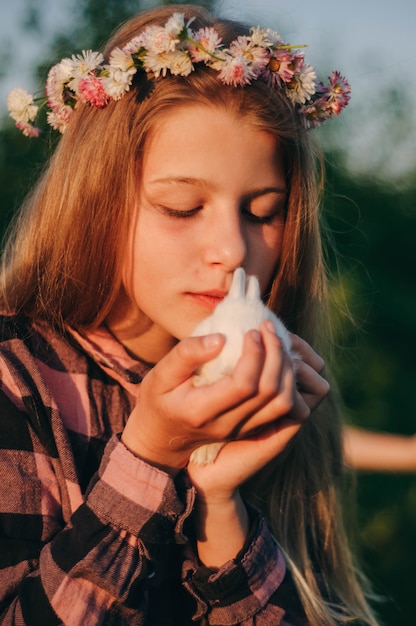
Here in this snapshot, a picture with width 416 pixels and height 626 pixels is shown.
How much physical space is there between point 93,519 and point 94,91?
1123 millimetres

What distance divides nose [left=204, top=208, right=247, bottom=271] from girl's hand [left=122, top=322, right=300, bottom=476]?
39 cm

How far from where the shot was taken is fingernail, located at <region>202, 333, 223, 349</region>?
140 centimetres

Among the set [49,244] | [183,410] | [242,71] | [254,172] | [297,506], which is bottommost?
[297,506]

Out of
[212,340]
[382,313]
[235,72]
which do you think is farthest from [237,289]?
[382,313]

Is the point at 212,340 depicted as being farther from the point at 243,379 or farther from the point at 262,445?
the point at 262,445

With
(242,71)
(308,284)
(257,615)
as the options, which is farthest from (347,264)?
(257,615)

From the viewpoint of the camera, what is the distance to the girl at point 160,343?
164cm

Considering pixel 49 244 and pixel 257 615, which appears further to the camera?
pixel 49 244

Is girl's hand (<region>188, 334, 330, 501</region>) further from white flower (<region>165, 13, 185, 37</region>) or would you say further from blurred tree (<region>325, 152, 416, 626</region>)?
blurred tree (<region>325, 152, 416, 626</region>)

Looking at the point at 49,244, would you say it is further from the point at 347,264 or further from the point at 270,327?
the point at 347,264

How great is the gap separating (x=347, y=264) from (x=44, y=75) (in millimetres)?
1541

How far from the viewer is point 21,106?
2.36 metres

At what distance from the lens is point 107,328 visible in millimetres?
2215

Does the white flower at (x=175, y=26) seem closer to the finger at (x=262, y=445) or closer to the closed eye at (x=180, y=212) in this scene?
the closed eye at (x=180, y=212)
